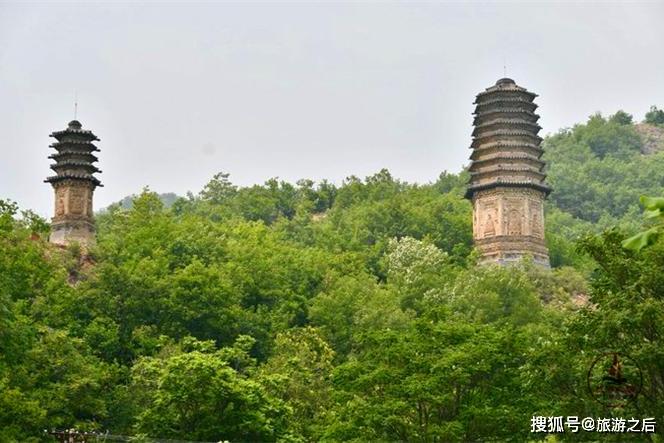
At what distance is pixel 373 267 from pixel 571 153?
65820mm

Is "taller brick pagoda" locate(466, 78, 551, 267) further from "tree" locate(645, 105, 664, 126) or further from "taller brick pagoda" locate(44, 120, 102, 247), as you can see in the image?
"tree" locate(645, 105, 664, 126)

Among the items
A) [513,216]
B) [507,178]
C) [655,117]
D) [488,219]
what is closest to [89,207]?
[488,219]

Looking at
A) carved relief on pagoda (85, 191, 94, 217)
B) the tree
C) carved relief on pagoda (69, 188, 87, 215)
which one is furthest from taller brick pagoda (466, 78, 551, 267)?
the tree

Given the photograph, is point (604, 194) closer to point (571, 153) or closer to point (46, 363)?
point (571, 153)

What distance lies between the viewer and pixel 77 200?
62.4 m

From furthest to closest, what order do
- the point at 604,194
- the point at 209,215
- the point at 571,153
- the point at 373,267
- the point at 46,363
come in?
the point at 571,153 < the point at 604,194 < the point at 209,215 < the point at 373,267 < the point at 46,363

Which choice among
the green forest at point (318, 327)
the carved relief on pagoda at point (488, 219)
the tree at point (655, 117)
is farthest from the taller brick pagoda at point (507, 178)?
the tree at point (655, 117)

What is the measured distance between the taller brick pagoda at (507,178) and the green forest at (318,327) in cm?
175

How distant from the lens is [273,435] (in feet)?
119

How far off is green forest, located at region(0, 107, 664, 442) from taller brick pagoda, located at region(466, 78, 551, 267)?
175cm

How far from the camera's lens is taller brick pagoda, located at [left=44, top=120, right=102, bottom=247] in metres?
61.4

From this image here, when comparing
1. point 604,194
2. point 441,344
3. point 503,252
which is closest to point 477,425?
point 441,344

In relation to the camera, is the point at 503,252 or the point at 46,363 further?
the point at 503,252

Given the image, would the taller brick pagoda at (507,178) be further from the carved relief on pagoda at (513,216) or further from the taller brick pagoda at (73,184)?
the taller brick pagoda at (73,184)
